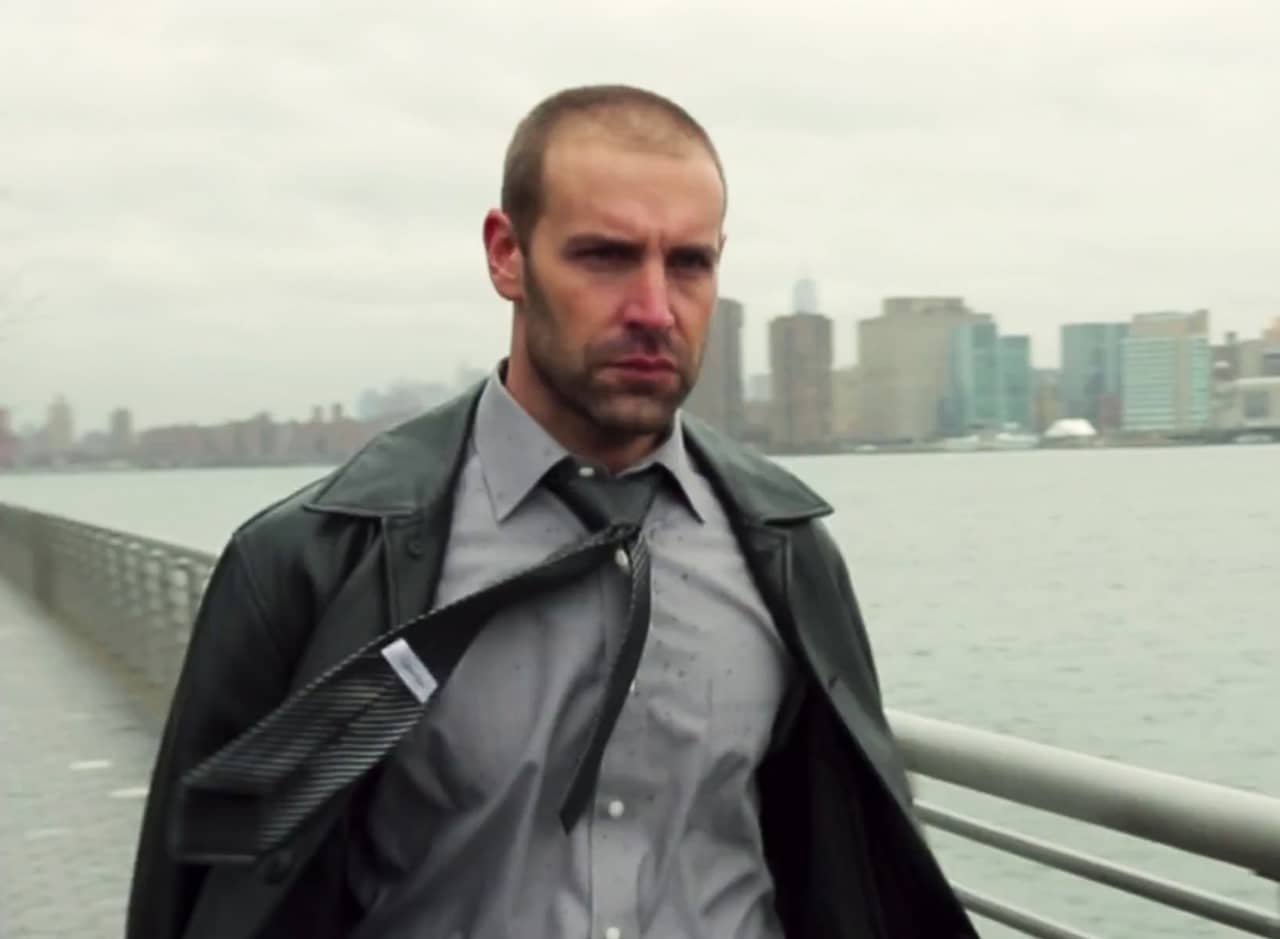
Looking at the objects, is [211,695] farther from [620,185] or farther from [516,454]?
[620,185]

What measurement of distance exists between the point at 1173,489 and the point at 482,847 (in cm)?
12360

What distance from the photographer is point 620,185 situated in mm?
2580

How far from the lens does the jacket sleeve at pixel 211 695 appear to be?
2557 mm

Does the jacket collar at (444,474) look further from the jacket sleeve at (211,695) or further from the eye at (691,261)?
the eye at (691,261)

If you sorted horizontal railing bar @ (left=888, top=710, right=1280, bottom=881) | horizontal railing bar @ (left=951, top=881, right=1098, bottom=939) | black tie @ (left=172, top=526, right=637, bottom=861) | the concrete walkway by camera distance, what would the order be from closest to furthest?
1. black tie @ (left=172, top=526, right=637, bottom=861)
2. horizontal railing bar @ (left=888, top=710, right=1280, bottom=881)
3. horizontal railing bar @ (left=951, top=881, right=1098, bottom=939)
4. the concrete walkway

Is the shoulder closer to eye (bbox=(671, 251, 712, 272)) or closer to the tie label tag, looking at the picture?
eye (bbox=(671, 251, 712, 272))

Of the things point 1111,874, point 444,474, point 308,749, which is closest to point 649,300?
point 444,474

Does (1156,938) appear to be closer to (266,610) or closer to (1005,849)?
(1005,849)

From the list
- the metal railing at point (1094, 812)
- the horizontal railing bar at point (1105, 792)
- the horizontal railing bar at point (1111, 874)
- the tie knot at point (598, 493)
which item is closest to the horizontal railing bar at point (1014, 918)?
the metal railing at point (1094, 812)

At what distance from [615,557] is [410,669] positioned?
0.30 meters

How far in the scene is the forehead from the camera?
2.58m

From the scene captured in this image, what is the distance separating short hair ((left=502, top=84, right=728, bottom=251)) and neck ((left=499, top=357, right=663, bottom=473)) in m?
0.19

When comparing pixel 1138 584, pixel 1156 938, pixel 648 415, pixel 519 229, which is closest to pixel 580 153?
pixel 519 229

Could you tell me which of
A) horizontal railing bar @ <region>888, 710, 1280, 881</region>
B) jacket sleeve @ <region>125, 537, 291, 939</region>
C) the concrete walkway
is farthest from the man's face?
the concrete walkway
